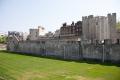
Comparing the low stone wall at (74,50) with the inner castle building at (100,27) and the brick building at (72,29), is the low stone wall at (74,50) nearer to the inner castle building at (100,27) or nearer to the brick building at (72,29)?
the inner castle building at (100,27)

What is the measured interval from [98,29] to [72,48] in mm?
19521

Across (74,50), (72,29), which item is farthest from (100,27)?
(74,50)

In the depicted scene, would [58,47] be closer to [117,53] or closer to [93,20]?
[117,53]

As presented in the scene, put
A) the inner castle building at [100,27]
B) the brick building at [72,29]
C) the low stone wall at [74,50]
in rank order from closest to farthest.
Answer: the low stone wall at [74,50], the inner castle building at [100,27], the brick building at [72,29]

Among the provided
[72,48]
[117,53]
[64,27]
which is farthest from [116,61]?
[64,27]

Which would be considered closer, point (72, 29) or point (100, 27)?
point (100, 27)

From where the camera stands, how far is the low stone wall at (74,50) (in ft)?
85.1

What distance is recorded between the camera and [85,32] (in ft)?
172

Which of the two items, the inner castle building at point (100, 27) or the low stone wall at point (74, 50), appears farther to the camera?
the inner castle building at point (100, 27)

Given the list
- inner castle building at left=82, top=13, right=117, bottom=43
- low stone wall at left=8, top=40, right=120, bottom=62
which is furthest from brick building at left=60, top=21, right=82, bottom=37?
low stone wall at left=8, top=40, right=120, bottom=62

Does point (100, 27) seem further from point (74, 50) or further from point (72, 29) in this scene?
point (74, 50)

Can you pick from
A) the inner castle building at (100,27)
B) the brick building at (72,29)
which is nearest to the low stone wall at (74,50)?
the inner castle building at (100,27)

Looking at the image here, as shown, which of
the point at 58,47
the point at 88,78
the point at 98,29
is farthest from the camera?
the point at 98,29

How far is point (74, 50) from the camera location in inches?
1257
